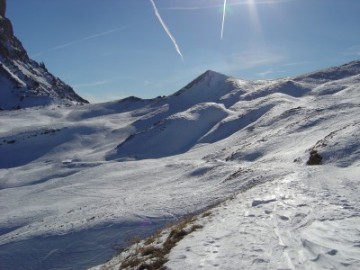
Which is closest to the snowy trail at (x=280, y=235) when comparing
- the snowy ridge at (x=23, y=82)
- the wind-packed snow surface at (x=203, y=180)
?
the wind-packed snow surface at (x=203, y=180)

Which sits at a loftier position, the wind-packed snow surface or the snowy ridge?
the snowy ridge

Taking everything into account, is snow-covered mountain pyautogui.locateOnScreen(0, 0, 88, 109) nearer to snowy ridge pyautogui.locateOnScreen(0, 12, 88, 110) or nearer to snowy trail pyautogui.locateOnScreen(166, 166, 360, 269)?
snowy ridge pyautogui.locateOnScreen(0, 12, 88, 110)

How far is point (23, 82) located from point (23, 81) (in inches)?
47.4

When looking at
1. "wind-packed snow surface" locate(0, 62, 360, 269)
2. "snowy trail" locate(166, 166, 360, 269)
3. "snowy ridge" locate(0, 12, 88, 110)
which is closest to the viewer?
"snowy trail" locate(166, 166, 360, 269)

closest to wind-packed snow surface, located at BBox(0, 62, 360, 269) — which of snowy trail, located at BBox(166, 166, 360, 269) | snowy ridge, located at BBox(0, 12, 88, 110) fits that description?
snowy trail, located at BBox(166, 166, 360, 269)

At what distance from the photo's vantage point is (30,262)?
21.1m

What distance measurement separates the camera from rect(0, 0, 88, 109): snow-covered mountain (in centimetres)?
12762

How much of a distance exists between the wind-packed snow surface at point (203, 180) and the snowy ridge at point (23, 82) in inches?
932

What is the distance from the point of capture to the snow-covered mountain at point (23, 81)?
128m

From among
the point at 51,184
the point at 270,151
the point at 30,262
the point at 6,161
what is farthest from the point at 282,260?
→ the point at 6,161

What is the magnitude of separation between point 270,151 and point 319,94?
152 feet

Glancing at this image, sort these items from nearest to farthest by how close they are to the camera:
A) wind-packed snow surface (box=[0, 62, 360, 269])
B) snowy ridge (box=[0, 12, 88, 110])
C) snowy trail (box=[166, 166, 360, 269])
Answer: snowy trail (box=[166, 166, 360, 269])
wind-packed snow surface (box=[0, 62, 360, 269])
snowy ridge (box=[0, 12, 88, 110])

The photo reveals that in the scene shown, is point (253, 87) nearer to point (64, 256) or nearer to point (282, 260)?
point (64, 256)

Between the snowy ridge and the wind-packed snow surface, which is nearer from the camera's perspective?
the wind-packed snow surface
